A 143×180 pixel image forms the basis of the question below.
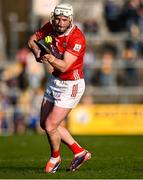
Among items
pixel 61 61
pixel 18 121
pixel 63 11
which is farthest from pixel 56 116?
pixel 18 121

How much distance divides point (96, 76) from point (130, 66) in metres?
1.31

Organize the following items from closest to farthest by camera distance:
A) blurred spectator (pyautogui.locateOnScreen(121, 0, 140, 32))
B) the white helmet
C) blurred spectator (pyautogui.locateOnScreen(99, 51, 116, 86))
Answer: the white helmet, blurred spectator (pyautogui.locateOnScreen(121, 0, 140, 32)), blurred spectator (pyautogui.locateOnScreen(99, 51, 116, 86))

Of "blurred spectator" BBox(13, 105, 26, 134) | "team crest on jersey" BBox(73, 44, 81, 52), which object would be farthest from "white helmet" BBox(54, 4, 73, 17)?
"blurred spectator" BBox(13, 105, 26, 134)

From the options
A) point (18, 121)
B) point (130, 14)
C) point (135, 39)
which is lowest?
point (18, 121)

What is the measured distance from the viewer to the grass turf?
12109 mm

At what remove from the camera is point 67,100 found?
1275 centimetres

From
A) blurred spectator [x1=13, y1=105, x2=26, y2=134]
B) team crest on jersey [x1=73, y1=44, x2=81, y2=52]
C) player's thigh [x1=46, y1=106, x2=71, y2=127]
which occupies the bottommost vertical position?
blurred spectator [x1=13, y1=105, x2=26, y2=134]

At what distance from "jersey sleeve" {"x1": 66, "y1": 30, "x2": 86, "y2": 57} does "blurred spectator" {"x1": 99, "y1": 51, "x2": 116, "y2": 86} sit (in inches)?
662

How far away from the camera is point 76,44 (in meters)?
12.4

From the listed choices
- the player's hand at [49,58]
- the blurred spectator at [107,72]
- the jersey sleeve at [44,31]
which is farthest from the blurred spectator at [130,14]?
the player's hand at [49,58]

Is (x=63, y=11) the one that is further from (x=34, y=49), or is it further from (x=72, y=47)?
(x=34, y=49)

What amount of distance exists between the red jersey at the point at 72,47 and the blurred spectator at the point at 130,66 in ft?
56.3

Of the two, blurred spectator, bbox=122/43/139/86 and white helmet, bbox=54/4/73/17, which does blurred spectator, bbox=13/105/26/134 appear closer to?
blurred spectator, bbox=122/43/139/86

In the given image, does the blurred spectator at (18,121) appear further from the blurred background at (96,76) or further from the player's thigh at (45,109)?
the player's thigh at (45,109)
